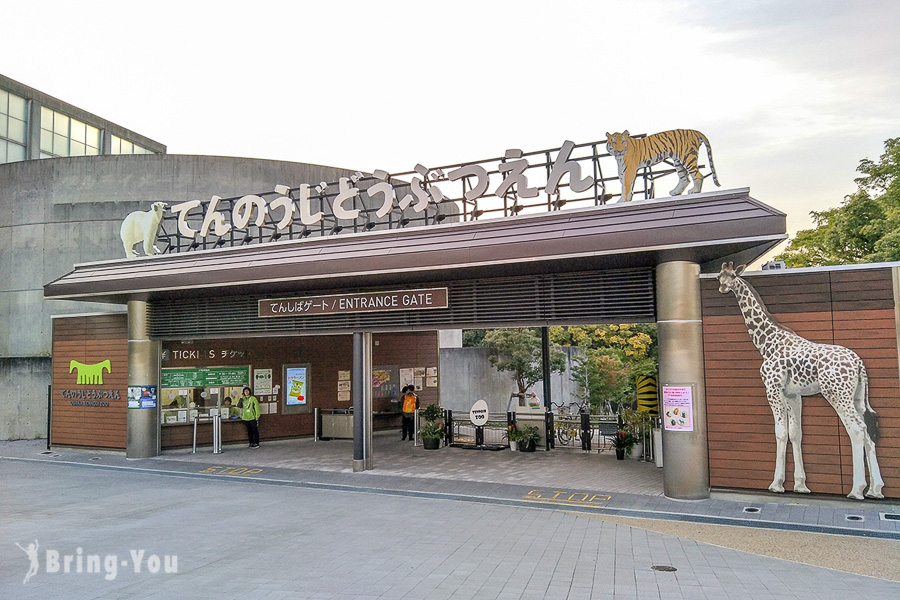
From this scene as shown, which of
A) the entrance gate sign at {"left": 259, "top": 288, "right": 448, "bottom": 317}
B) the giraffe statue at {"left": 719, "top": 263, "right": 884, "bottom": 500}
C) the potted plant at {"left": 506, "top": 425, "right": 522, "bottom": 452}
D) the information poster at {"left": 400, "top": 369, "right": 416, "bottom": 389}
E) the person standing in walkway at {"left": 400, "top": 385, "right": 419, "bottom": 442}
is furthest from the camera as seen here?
the information poster at {"left": 400, "top": 369, "right": 416, "bottom": 389}

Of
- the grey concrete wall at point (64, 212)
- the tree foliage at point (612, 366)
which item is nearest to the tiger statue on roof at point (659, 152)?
the grey concrete wall at point (64, 212)

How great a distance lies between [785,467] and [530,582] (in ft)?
18.3

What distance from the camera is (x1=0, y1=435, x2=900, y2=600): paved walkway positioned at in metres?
7.12

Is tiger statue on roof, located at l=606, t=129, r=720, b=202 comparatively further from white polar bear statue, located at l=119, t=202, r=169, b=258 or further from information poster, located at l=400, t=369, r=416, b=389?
information poster, located at l=400, t=369, r=416, b=389

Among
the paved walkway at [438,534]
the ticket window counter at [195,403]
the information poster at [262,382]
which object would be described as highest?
the information poster at [262,382]

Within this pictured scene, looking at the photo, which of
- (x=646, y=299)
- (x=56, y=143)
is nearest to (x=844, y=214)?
(x=646, y=299)

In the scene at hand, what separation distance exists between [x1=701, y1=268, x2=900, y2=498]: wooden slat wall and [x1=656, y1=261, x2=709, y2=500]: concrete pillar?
18cm

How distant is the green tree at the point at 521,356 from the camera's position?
2984cm

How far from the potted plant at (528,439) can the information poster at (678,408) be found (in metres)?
6.13

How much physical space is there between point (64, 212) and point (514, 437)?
56.4 feet

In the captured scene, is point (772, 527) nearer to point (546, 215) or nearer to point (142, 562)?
point (546, 215)

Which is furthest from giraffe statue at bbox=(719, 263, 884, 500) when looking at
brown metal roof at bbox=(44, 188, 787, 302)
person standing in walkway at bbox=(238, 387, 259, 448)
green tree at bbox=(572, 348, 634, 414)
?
green tree at bbox=(572, 348, 634, 414)

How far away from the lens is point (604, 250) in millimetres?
10734

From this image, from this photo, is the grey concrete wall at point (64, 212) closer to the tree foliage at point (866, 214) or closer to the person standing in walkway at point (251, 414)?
the person standing in walkway at point (251, 414)
